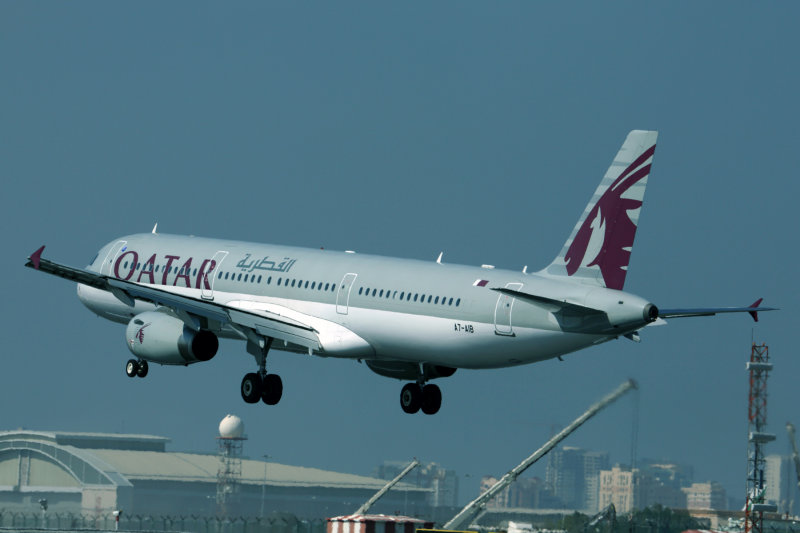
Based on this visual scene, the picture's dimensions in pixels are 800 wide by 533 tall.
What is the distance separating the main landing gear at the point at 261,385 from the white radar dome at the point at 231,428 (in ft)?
365

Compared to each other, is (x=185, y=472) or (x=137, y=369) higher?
(x=185, y=472)

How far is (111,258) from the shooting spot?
8094cm

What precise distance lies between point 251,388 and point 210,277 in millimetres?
5829

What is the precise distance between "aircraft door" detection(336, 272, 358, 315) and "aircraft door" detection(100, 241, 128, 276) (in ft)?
48.9

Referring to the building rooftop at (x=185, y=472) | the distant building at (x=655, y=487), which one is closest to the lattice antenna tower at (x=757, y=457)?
the distant building at (x=655, y=487)

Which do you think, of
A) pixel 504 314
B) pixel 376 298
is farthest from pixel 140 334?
pixel 504 314

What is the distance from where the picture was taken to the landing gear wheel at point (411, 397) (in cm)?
7400

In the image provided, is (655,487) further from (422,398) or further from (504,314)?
(504,314)

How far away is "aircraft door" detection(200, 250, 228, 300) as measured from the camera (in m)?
75.7

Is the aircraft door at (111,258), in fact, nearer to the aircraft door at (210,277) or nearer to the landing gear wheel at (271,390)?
the aircraft door at (210,277)

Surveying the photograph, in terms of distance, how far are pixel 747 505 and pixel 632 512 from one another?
878 cm

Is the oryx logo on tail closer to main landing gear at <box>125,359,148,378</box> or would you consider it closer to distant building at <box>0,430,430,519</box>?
main landing gear at <box>125,359,148,378</box>

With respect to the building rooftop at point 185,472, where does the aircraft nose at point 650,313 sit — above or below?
below

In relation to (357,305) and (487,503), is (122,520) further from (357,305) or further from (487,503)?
(357,305)
